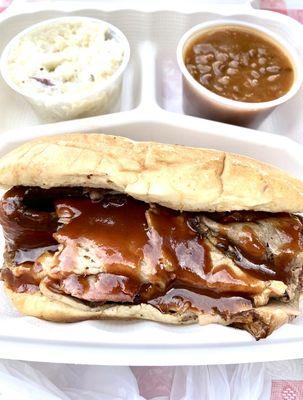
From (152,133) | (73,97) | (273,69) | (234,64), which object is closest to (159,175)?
(152,133)

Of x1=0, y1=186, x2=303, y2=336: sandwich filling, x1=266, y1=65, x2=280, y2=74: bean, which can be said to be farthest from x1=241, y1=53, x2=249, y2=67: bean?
x1=0, y1=186, x2=303, y2=336: sandwich filling

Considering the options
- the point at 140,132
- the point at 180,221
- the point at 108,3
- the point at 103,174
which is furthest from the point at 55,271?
the point at 108,3

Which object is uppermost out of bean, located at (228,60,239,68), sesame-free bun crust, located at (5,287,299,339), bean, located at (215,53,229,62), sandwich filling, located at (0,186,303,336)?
bean, located at (215,53,229,62)

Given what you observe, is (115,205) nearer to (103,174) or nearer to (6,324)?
(103,174)

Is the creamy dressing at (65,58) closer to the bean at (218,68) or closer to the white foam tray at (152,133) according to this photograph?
the white foam tray at (152,133)

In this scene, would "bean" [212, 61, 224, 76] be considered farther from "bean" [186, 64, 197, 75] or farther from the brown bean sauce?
"bean" [186, 64, 197, 75]

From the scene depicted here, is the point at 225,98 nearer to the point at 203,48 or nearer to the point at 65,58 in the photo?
the point at 203,48

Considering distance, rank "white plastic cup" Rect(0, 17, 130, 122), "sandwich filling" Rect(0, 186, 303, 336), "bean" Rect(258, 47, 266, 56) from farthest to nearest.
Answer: "bean" Rect(258, 47, 266, 56), "white plastic cup" Rect(0, 17, 130, 122), "sandwich filling" Rect(0, 186, 303, 336)
